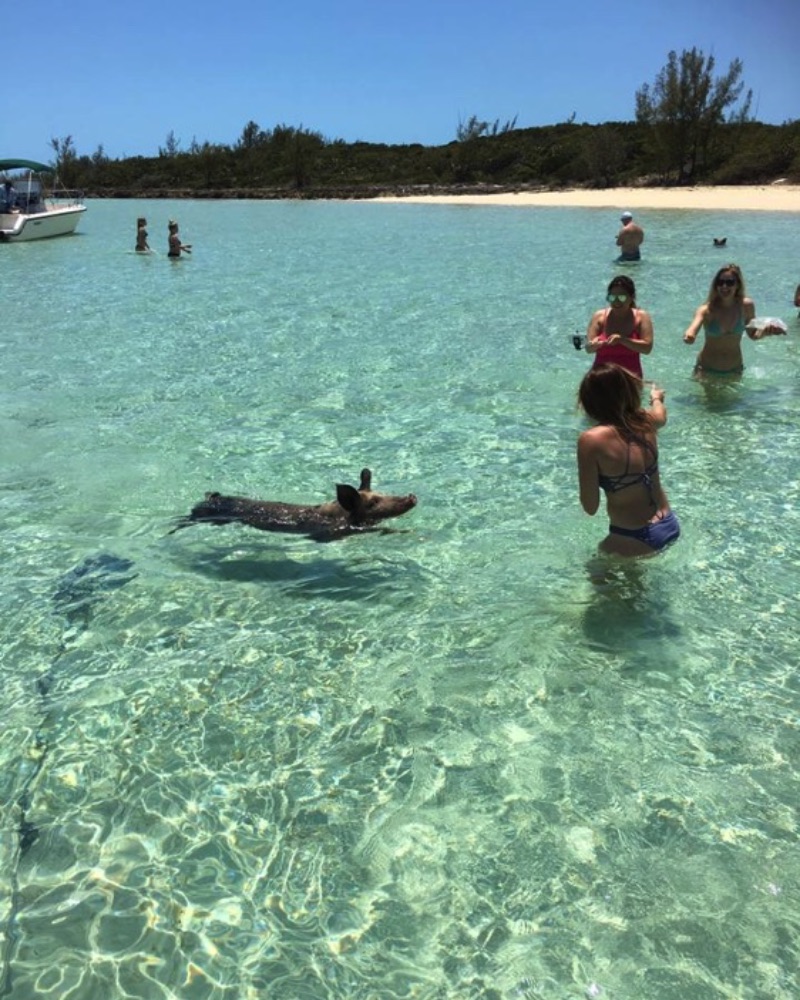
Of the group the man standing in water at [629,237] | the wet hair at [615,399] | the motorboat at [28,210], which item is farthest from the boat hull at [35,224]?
the wet hair at [615,399]

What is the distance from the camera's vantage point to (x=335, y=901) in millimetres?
2713

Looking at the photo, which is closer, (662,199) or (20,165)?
(20,165)

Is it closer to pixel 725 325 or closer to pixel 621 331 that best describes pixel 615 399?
pixel 621 331

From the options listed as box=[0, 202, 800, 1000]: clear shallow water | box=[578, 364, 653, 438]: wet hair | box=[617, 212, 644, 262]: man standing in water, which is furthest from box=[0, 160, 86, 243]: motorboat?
box=[578, 364, 653, 438]: wet hair

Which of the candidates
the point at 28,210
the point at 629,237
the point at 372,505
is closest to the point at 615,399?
the point at 372,505

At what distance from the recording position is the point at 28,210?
28.7 meters

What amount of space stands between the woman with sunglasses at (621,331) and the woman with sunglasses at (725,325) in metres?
0.90

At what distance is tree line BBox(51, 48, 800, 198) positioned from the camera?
161ft

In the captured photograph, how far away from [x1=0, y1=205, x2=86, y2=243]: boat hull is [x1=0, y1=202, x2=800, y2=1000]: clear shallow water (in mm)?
22237

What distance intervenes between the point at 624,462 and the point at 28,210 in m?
30.5

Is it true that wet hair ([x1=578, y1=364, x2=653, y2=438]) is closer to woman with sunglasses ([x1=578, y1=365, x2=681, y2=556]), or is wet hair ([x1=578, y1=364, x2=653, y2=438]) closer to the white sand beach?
woman with sunglasses ([x1=578, y1=365, x2=681, y2=556])

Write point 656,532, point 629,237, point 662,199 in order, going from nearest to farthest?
point 656,532 → point 629,237 → point 662,199

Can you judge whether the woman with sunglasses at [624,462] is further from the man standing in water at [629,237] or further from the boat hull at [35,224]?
the boat hull at [35,224]

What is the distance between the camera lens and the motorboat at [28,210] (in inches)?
1076
